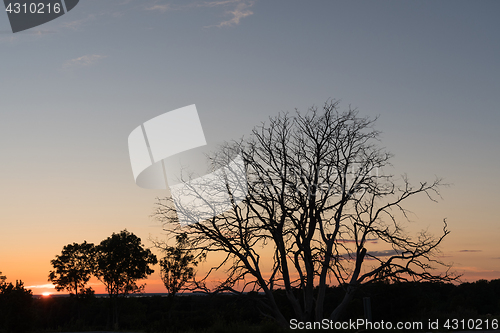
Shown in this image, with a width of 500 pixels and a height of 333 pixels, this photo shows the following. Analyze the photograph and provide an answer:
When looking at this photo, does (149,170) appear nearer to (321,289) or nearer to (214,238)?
(214,238)

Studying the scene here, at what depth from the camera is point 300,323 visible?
16.4 m

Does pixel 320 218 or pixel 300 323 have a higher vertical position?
pixel 320 218

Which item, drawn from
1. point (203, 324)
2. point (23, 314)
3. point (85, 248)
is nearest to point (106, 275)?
point (85, 248)

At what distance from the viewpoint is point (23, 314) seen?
39.6 metres

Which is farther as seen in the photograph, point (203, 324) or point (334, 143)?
point (203, 324)

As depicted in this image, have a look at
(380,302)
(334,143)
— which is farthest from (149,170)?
(380,302)

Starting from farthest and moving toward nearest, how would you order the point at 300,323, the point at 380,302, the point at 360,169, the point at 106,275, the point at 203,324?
the point at 106,275 < the point at 380,302 < the point at 203,324 < the point at 360,169 < the point at 300,323

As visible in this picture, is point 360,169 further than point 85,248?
No

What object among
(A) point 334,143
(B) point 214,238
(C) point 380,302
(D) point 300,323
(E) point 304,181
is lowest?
(C) point 380,302

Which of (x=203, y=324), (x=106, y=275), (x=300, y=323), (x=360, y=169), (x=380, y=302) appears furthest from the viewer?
(x=106, y=275)

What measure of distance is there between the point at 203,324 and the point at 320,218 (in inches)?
741

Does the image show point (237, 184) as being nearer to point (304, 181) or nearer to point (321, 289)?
point (304, 181)

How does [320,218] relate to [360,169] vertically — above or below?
below

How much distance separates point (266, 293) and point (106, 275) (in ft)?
131
